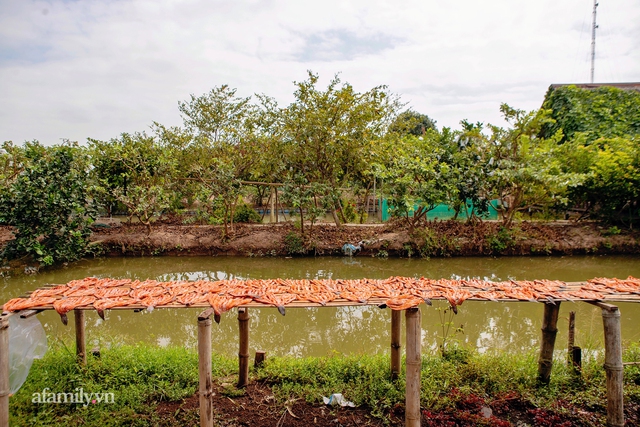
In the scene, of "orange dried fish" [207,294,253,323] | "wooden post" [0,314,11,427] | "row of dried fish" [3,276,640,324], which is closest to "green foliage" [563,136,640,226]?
"row of dried fish" [3,276,640,324]

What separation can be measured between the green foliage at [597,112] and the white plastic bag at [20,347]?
1323cm

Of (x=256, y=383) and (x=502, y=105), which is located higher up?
(x=502, y=105)

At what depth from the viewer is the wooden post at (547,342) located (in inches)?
131

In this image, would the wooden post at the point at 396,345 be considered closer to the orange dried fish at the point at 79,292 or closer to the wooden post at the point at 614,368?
the wooden post at the point at 614,368

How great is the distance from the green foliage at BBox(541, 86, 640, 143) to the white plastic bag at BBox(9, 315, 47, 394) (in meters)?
13.2

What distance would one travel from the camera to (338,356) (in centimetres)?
418

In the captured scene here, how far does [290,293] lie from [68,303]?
1.61 meters

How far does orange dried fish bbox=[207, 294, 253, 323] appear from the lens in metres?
2.72

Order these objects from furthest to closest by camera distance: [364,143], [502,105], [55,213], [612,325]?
[364,143] < [502,105] < [55,213] < [612,325]

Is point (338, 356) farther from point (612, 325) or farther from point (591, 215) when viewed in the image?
point (591, 215)

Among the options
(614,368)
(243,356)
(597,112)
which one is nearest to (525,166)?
(597,112)

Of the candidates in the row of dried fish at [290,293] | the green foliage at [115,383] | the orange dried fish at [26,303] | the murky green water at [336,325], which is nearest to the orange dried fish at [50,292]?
the row of dried fish at [290,293]

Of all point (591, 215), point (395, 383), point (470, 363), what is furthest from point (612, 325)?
point (591, 215)

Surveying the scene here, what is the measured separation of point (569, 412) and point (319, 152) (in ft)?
26.4
